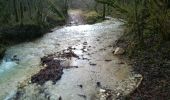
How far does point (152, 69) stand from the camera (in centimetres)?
1681

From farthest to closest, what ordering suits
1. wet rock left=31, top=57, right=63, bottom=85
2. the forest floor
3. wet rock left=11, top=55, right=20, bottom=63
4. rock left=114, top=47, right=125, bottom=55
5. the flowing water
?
wet rock left=11, top=55, right=20, bottom=63 < rock left=114, top=47, right=125, bottom=55 < wet rock left=31, top=57, right=63, bottom=85 < the flowing water < the forest floor

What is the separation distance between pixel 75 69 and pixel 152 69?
206 inches

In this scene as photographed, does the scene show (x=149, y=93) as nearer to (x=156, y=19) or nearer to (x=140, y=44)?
(x=156, y=19)

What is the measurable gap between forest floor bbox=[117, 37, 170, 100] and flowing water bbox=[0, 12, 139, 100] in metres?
0.78

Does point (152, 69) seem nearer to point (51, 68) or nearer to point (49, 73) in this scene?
point (49, 73)

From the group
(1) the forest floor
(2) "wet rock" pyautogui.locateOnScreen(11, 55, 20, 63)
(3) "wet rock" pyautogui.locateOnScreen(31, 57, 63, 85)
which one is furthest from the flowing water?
(1) the forest floor

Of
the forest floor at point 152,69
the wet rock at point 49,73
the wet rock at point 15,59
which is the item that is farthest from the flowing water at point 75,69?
the forest floor at point 152,69

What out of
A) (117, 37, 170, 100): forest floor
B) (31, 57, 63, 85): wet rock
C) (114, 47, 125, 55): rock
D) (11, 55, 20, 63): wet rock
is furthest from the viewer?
(11, 55, 20, 63): wet rock

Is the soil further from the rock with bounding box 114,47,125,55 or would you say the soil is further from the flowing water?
the rock with bounding box 114,47,125,55

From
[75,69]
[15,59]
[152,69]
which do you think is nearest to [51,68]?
[75,69]

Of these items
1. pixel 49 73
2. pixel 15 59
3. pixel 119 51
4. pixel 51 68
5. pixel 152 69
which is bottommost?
pixel 15 59

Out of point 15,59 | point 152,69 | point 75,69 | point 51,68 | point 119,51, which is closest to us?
point 152,69

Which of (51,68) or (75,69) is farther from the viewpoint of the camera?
(51,68)

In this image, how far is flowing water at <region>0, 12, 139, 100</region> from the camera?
1566 cm
